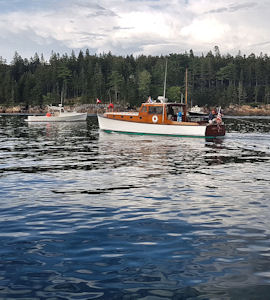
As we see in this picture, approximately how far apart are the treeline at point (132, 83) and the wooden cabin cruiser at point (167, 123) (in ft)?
360

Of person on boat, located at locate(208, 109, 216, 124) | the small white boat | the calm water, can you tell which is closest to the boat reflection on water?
the small white boat

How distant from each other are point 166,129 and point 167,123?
596 millimetres

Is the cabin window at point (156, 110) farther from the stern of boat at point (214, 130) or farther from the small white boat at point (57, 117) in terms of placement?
the small white boat at point (57, 117)

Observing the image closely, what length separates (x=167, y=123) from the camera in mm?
32188

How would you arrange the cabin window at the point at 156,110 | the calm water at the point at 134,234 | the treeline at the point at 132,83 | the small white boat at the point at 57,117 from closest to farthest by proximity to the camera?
the calm water at the point at 134,234, the cabin window at the point at 156,110, the small white boat at the point at 57,117, the treeline at the point at 132,83

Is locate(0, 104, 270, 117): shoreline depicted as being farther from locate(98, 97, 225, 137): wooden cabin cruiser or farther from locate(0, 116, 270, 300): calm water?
locate(0, 116, 270, 300): calm water

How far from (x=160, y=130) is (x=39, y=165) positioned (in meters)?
18.0

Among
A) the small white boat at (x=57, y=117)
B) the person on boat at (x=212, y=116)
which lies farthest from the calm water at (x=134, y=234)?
the small white boat at (x=57, y=117)

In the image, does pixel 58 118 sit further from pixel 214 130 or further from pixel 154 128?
pixel 214 130

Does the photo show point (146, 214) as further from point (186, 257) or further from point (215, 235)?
point (186, 257)

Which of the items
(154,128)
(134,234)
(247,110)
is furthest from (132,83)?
(134,234)

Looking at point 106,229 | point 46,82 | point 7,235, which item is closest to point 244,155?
point 106,229

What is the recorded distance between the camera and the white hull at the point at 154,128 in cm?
3127

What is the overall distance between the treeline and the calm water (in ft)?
432
